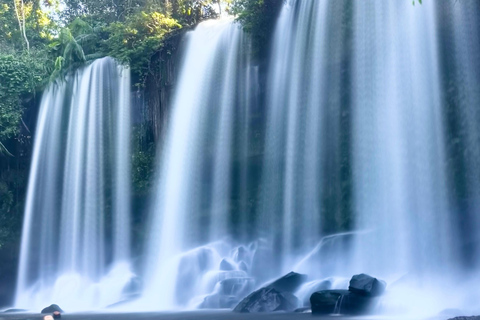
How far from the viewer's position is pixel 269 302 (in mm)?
12469

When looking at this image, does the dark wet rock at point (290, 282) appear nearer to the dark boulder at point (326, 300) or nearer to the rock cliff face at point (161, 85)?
the dark boulder at point (326, 300)

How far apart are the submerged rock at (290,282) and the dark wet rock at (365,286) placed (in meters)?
2.09

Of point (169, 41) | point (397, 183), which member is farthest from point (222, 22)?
point (397, 183)

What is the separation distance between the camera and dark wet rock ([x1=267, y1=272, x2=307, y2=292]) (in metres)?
13.1

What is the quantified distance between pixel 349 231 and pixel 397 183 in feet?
5.58

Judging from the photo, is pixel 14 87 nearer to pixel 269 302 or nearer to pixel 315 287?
pixel 269 302

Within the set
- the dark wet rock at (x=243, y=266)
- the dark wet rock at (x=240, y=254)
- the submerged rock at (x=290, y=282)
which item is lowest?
the submerged rock at (x=290, y=282)

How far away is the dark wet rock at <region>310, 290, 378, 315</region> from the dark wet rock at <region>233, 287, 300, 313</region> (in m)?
0.99

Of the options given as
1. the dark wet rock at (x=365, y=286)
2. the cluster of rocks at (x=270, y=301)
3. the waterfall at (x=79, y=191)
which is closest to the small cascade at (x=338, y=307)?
the dark wet rock at (x=365, y=286)

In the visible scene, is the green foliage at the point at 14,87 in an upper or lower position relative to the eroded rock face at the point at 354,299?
upper

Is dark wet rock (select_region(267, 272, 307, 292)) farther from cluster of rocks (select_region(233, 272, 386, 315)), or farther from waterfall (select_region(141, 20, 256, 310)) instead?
waterfall (select_region(141, 20, 256, 310))

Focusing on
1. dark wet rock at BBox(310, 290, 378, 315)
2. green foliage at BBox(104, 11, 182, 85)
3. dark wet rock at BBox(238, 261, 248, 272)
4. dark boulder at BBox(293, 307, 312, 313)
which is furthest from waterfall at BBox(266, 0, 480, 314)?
green foliage at BBox(104, 11, 182, 85)

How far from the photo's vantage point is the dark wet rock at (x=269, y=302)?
A: 40.5ft

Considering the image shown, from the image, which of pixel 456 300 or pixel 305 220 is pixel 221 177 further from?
pixel 456 300
